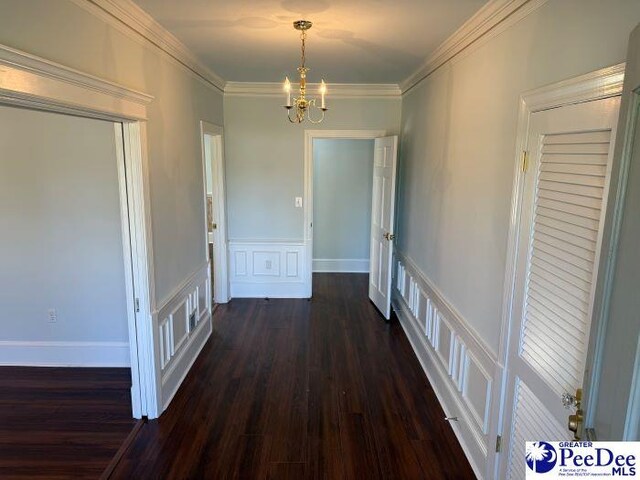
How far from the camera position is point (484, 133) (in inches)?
94.8

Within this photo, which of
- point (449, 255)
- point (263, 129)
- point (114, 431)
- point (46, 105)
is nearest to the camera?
point (46, 105)

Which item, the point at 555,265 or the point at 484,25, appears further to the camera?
the point at 484,25

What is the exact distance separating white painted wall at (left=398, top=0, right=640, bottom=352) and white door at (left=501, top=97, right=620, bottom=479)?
0.20m

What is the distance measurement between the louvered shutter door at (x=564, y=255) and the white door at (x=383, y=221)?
2.66m

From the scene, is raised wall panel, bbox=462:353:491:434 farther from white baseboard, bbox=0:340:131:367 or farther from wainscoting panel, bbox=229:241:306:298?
wainscoting panel, bbox=229:241:306:298

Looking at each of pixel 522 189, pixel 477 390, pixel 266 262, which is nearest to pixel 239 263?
pixel 266 262

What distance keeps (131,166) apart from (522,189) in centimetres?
217

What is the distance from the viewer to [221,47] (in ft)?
10.4

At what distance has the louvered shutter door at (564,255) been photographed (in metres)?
1.47

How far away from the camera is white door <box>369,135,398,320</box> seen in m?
4.47

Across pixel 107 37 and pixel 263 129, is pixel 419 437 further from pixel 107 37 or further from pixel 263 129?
pixel 263 129

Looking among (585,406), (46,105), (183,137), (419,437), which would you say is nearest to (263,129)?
(183,137)

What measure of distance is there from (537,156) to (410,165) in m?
2.62

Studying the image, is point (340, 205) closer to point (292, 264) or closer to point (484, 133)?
point (292, 264)
